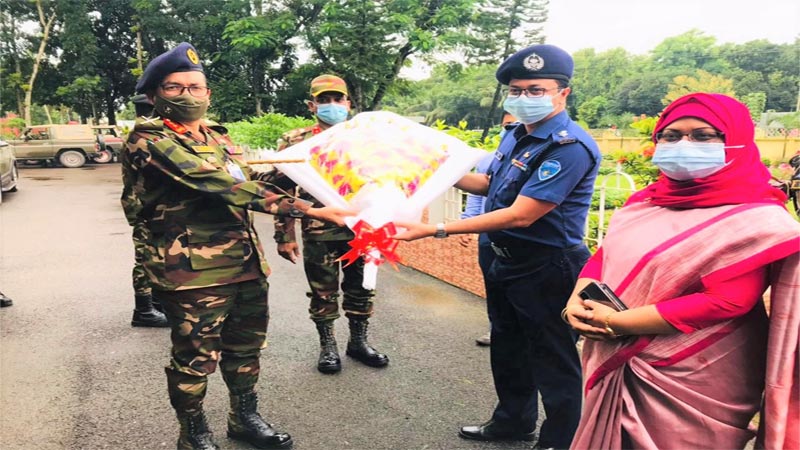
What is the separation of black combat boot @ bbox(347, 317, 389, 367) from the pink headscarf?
2332 millimetres

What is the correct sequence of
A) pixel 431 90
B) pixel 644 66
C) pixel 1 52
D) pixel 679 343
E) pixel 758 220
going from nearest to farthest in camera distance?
pixel 758 220, pixel 679 343, pixel 1 52, pixel 431 90, pixel 644 66

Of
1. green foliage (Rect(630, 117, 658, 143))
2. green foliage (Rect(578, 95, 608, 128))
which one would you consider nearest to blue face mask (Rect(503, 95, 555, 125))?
green foliage (Rect(630, 117, 658, 143))

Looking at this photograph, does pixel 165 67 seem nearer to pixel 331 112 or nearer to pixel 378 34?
pixel 331 112

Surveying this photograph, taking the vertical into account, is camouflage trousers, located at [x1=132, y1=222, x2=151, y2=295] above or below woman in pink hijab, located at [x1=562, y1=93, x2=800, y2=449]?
below

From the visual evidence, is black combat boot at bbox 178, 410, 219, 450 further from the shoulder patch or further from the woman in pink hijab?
the shoulder patch

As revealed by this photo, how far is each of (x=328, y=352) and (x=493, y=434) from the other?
1219 millimetres

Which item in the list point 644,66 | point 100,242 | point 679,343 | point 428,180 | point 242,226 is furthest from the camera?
point 644,66

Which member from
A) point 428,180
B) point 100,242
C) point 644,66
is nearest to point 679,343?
point 428,180

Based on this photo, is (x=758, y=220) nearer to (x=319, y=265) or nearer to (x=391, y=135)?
(x=391, y=135)

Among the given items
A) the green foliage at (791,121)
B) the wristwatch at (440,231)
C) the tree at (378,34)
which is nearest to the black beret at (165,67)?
the wristwatch at (440,231)

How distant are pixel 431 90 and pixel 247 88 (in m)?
38.7

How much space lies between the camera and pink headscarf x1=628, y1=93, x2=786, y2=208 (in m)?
1.41

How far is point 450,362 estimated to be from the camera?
11.4 feet

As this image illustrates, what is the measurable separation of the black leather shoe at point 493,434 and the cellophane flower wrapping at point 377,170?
1097 mm
